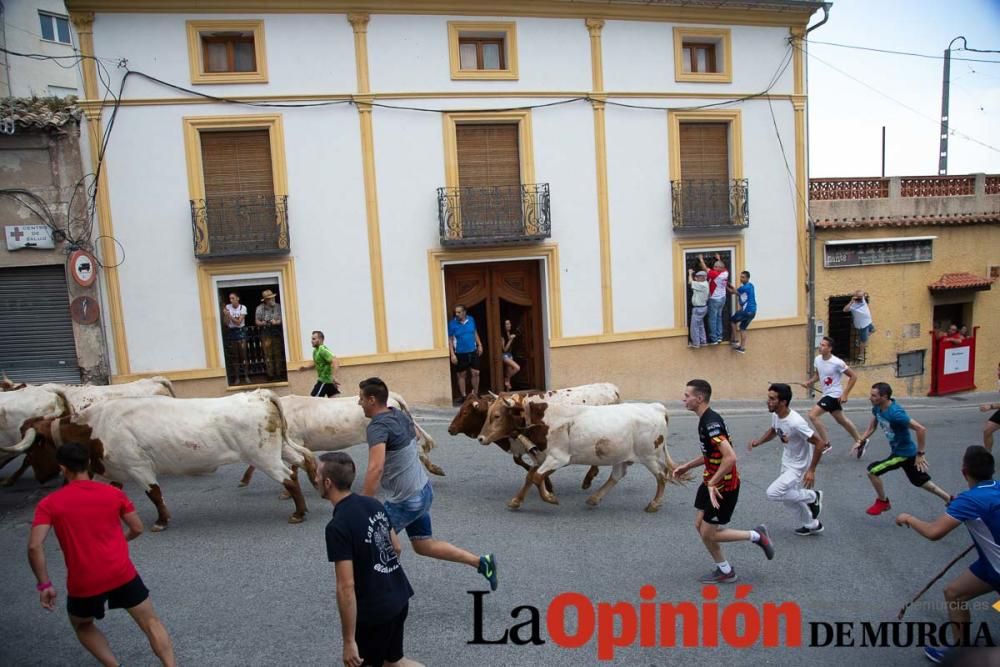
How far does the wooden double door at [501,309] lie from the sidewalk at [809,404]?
1.32m

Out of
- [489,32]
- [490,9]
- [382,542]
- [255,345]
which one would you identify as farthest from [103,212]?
[382,542]

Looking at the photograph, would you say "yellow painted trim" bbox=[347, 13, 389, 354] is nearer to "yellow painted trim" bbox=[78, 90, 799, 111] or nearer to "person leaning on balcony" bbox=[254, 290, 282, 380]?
"yellow painted trim" bbox=[78, 90, 799, 111]

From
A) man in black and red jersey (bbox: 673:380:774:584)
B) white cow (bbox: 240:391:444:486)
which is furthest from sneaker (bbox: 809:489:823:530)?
white cow (bbox: 240:391:444:486)

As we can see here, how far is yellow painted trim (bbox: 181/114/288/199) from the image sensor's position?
1239cm

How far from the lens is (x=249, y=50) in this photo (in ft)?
41.8

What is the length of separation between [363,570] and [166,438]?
423cm

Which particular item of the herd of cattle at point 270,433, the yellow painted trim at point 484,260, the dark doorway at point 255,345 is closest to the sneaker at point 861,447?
the herd of cattle at point 270,433

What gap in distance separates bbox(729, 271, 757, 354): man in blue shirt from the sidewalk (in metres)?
1.30

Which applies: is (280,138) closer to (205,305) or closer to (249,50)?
(249,50)

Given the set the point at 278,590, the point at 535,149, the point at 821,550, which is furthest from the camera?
the point at 535,149

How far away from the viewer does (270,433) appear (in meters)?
7.20

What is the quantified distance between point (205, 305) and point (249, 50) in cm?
461

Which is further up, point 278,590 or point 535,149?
point 535,149

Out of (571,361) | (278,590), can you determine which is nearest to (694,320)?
(571,361)
